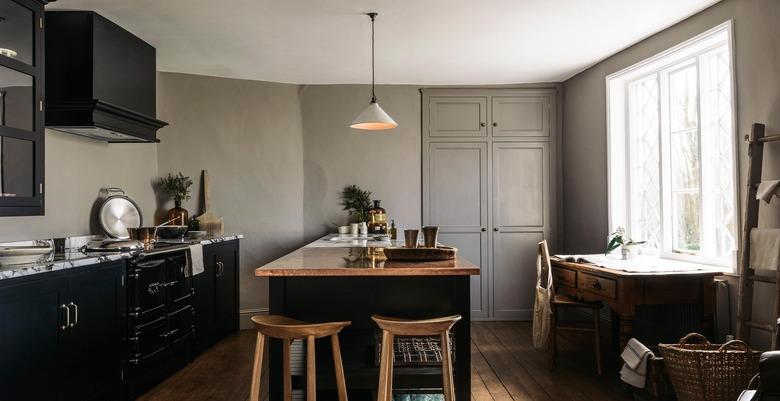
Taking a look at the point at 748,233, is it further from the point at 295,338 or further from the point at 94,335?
the point at 94,335

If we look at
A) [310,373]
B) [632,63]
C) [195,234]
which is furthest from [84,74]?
[632,63]

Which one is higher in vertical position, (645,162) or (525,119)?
(525,119)

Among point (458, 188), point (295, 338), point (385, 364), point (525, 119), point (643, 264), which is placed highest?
point (525, 119)

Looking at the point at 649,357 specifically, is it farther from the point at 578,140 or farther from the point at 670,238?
the point at 578,140

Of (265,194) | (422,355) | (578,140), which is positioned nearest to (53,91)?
(265,194)

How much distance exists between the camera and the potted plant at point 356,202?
5.71 metres

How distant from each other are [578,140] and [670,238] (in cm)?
156

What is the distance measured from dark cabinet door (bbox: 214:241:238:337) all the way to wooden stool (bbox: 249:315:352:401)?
2.54m

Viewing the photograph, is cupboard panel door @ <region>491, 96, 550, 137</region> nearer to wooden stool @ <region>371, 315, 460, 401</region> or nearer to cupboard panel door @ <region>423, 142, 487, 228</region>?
cupboard panel door @ <region>423, 142, 487, 228</region>

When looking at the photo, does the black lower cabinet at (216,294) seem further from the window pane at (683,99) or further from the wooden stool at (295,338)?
the window pane at (683,99)

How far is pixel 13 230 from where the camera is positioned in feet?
11.0

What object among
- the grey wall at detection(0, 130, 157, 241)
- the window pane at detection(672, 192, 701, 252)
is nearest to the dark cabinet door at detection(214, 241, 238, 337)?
the grey wall at detection(0, 130, 157, 241)

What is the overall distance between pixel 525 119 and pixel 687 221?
222 centimetres

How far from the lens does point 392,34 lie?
4199mm
